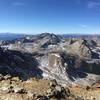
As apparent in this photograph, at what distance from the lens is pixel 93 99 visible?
43031mm

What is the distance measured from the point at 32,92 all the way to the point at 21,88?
170 centimetres

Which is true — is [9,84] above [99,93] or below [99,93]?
above

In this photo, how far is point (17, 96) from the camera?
100ft

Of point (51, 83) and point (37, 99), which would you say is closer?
point (37, 99)

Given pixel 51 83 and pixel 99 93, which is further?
pixel 99 93

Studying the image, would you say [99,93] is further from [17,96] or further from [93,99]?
[17,96]

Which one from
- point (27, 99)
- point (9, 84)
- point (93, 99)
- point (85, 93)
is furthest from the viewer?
point (85, 93)

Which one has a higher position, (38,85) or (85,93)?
(38,85)

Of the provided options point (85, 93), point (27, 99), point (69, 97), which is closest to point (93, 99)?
point (85, 93)

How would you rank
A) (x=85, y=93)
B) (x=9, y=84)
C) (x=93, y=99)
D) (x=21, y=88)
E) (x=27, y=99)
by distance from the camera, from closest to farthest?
1. (x=27, y=99)
2. (x=21, y=88)
3. (x=9, y=84)
4. (x=93, y=99)
5. (x=85, y=93)

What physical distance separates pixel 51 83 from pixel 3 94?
7.62 metres

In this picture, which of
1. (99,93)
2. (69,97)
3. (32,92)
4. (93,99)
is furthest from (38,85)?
(99,93)

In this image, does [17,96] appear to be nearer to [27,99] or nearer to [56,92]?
[27,99]

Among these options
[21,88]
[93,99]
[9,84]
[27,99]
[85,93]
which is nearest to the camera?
[27,99]
